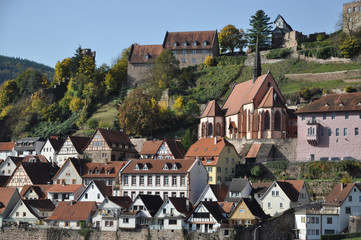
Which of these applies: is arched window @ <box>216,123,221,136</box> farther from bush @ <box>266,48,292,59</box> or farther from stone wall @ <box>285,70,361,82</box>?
bush @ <box>266,48,292,59</box>

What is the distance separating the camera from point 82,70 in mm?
129000

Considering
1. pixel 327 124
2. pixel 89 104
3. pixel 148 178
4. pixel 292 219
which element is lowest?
pixel 292 219

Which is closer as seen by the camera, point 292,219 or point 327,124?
point 292,219

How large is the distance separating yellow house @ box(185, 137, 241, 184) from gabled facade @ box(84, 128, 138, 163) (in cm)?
1392

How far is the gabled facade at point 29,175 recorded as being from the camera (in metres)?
86.4

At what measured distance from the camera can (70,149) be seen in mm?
91750

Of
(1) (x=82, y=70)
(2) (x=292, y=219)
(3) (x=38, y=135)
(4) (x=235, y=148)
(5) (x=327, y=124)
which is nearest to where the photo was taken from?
(2) (x=292, y=219)

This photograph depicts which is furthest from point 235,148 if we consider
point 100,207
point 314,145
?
point 100,207

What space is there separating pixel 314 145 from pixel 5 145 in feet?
180

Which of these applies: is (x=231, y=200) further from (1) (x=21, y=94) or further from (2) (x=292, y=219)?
(1) (x=21, y=94)

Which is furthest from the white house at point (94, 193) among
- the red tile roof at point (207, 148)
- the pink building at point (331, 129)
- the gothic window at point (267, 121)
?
the pink building at point (331, 129)

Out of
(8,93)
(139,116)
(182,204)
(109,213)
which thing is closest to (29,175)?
(139,116)

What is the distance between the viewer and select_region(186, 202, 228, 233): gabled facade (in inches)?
2497

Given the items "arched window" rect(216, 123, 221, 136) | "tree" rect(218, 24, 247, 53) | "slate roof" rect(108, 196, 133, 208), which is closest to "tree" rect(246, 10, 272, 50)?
"tree" rect(218, 24, 247, 53)
